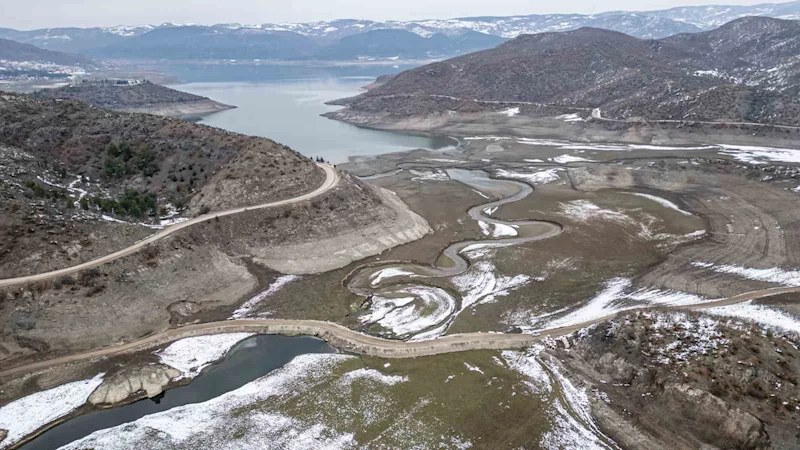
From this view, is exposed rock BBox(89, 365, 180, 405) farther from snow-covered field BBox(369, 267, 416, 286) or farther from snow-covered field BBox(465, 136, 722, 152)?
snow-covered field BBox(465, 136, 722, 152)

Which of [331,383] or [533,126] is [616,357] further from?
[533,126]

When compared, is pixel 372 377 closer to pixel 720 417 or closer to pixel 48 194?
pixel 720 417

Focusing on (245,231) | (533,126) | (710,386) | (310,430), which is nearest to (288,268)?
(245,231)

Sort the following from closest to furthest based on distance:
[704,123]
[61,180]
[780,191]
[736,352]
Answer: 1. [736,352]
2. [61,180]
3. [780,191]
4. [704,123]

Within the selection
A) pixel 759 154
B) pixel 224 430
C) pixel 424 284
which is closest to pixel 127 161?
pixel 424 284

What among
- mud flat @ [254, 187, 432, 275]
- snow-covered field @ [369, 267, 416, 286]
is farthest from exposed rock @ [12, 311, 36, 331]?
snow-covered field @ [369, 267, 416, 286]

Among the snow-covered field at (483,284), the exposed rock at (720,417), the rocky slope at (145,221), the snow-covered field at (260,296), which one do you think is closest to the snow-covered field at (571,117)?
the rocky slope at (145,221)
